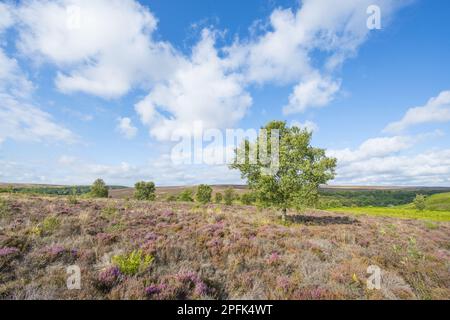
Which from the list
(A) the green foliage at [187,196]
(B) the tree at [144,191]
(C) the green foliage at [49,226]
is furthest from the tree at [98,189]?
(C) the green foliage at [49,226]

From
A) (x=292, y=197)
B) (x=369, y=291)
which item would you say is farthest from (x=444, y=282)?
(x=292, y=197)

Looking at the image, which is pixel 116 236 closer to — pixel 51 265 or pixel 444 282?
pixel 51 265

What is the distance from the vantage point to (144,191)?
5378cm

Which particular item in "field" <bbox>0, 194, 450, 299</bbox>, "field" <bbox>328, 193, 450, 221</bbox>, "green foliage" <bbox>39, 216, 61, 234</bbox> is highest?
"green foliage" <bbox>39, 216, 61, 234</bbox>

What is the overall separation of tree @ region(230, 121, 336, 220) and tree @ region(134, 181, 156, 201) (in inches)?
1573

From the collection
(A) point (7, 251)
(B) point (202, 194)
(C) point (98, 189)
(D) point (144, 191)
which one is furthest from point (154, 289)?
(C) point (98, 189)

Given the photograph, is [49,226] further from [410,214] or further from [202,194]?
[410,214]

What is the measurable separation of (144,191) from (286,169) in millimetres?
43783

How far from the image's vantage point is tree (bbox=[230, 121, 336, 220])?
56.5 feet

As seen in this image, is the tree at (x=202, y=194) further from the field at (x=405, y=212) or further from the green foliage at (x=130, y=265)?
the green foliage at (x=130, y=265)

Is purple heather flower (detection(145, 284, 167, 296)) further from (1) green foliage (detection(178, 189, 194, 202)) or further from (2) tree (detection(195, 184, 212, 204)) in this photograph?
(1) green foliage (detection(178, 189, 194, 202))

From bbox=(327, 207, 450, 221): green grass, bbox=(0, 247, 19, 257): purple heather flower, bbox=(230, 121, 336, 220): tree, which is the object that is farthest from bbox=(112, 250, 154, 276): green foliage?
bbox=(327, 207, 450, 221): green grass

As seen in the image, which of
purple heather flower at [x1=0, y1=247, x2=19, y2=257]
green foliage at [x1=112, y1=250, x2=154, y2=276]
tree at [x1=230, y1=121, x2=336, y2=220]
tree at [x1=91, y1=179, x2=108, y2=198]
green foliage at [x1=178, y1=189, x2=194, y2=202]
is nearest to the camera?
green foliage at [x1=112, y1=250, x2=154, y2=276]

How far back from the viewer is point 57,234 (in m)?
8.99
